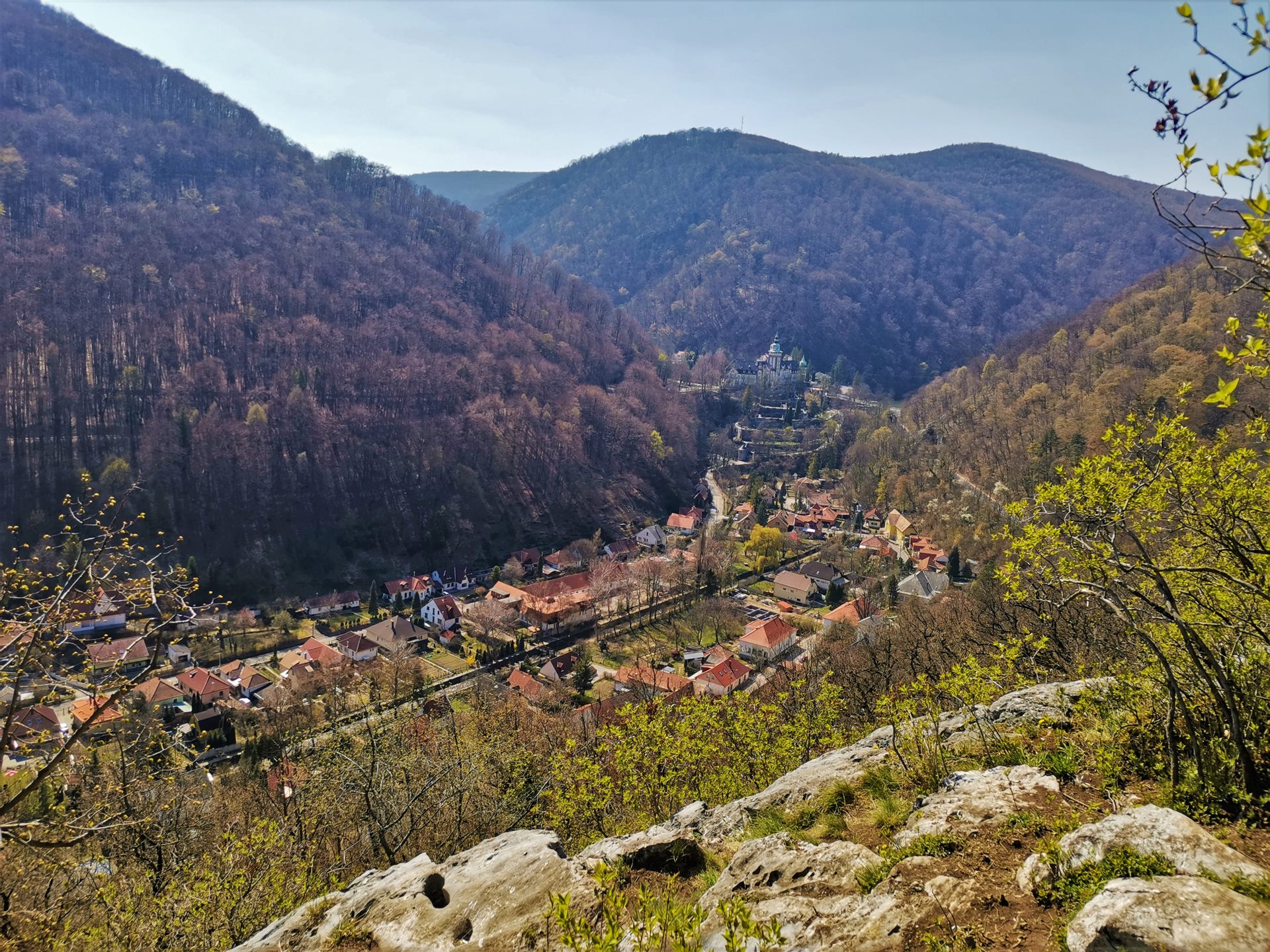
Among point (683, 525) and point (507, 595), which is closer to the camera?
point (507, 595)

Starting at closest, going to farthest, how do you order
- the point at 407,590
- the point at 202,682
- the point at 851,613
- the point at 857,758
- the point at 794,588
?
the point at 857,758, the point at 202,682, the point at 851,613, the point at 407,590, the point at 794,588

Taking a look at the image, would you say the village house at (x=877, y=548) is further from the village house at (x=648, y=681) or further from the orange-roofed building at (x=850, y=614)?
the village house at (x=648, y=681)

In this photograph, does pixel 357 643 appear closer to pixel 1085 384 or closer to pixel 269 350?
pixel 269 350

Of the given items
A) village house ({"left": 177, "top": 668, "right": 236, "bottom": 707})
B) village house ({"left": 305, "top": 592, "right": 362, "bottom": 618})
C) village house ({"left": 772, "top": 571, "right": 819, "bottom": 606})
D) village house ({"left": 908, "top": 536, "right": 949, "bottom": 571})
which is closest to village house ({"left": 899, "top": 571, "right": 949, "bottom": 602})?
village house ({"left": 908, "top": 536, "right": 949, "bottom": 571})

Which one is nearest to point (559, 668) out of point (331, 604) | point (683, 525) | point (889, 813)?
point (331, 604)

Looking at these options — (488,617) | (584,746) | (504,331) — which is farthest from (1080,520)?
(504,331)

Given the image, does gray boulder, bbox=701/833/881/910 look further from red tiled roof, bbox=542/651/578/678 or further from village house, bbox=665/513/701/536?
village house, bbox=665/513/701/536
